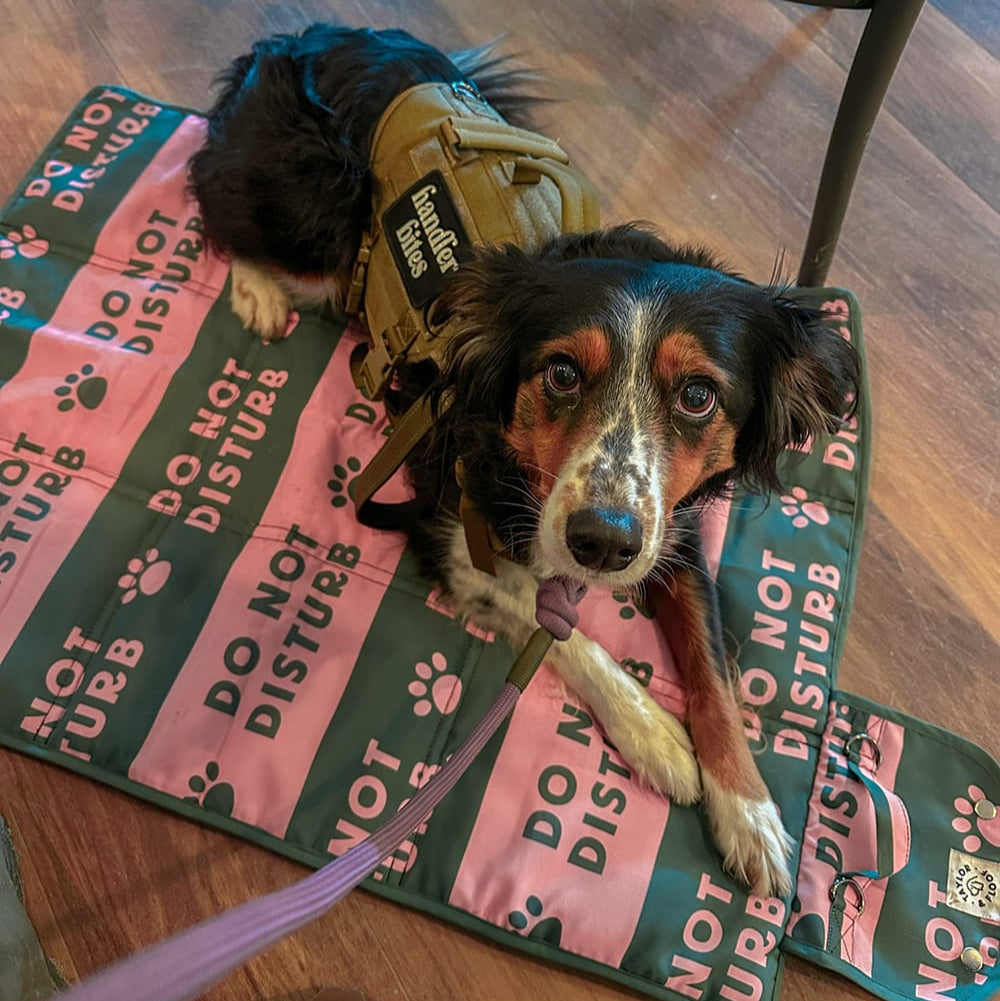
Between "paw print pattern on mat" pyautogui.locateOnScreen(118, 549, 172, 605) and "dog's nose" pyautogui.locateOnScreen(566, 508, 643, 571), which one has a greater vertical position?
"dog's nose" pyautogui.locateOnScreen(566, 508, 643, 571)

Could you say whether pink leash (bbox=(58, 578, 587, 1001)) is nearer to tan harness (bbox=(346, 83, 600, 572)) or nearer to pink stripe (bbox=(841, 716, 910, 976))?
tan harness (bbox=(346, 83, 600, 572))

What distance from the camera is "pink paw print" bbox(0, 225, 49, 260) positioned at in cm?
239

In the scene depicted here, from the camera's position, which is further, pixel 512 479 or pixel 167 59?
pixel 167 59

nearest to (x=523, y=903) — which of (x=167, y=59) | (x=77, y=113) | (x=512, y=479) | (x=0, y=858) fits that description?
(x=512, y=479)

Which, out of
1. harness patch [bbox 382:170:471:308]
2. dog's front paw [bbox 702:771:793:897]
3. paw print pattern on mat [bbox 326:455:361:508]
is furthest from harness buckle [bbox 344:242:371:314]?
dog's front paw [bbox 702:771:793:897]

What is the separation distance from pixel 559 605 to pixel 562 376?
43cm

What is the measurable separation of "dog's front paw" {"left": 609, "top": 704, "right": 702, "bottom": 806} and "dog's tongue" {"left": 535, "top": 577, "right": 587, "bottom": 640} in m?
0.31

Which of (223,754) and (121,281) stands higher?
(121,281)

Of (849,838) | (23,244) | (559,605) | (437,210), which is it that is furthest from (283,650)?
(23,244)

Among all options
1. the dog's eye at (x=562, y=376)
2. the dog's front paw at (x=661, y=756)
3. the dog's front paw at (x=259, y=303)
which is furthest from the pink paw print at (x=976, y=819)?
the dog's front paw at (x=259, y=303)

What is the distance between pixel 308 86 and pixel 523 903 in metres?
1.94

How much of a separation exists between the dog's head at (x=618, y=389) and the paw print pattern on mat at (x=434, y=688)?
1.15 feet

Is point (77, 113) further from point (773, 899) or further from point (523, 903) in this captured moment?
point (773, 899)

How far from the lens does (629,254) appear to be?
1673mm
